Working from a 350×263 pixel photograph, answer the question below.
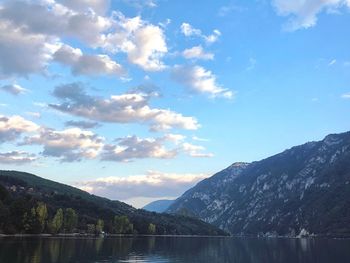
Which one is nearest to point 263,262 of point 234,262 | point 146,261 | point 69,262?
point 234,262

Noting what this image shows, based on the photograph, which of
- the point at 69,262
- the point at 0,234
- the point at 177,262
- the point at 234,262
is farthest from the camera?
the point at 0,234

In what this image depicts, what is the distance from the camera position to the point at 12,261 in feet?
240

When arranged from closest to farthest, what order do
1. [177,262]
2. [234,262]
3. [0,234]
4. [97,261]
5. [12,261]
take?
1. [12,261]
2. [97,261]
3. [177,262]
4. [234,262]
5. [0,234]

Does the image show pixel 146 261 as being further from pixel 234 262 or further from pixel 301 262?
pixel 301 262

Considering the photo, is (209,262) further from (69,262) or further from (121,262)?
(69,262)

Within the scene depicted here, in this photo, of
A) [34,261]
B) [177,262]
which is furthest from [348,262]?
[34,261]

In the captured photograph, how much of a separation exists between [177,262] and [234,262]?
14084mm

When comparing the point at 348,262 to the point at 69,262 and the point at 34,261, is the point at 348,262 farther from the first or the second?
the point at 34,261

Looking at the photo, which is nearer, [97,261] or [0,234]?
[97,261]

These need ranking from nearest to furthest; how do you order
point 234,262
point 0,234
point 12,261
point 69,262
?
point 12,261 → point 69,262 → point 234,262 → point 0,234

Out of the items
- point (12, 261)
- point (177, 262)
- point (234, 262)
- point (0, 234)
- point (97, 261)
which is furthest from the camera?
point (0, 234)

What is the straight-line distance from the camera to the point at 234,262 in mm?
99375

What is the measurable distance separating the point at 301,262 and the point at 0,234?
12992cm

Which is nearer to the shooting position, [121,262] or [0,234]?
[121,262]
